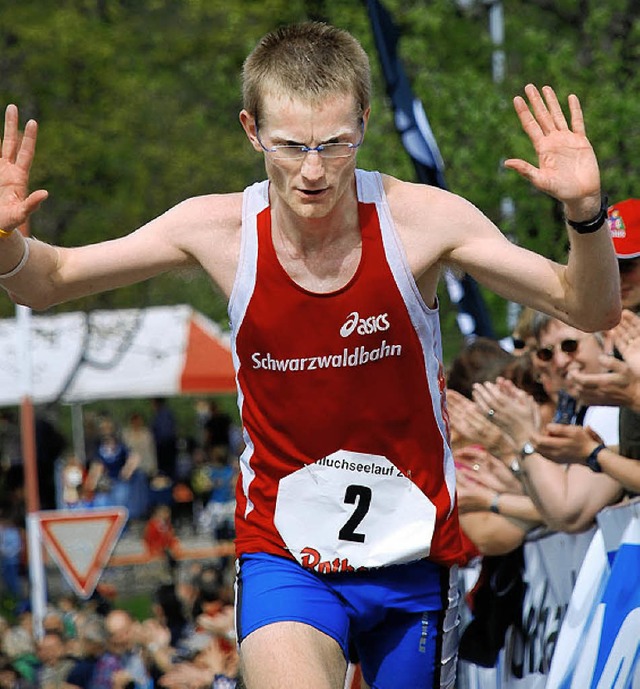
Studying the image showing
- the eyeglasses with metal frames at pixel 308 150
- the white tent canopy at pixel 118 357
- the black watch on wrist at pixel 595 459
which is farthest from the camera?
the white tent canopy at pixel 118 357

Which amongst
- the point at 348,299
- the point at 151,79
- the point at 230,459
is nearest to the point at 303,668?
the point at 348,299

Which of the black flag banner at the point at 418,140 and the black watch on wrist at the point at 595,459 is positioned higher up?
the black flag banner at the point at 418,140

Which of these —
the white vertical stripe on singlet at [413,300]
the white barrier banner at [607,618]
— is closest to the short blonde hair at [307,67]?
the white vertical stripe on singlet at [413,300]

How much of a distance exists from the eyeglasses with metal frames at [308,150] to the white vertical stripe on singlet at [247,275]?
0.27 m

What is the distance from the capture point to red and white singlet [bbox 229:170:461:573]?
14.9ft

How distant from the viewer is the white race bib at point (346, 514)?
4.62m

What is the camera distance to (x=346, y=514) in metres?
4.63

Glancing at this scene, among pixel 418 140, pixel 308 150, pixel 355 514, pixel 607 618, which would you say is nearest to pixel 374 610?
pixel 355 514

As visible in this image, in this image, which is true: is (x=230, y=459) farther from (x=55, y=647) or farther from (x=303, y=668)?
(x=303, y=668)

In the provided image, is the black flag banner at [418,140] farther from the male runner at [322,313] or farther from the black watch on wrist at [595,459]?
the male runner at [322,313]

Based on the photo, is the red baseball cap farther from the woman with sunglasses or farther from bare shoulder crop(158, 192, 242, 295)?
bare shoulder crop(158, 192, 242, 295)

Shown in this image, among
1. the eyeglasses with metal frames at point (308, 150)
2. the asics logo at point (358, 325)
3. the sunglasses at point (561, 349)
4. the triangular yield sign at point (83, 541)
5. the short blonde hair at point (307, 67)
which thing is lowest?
the triangular yield sign at point (83, 541)

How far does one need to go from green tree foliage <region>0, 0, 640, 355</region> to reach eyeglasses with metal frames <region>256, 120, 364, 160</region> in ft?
22.2

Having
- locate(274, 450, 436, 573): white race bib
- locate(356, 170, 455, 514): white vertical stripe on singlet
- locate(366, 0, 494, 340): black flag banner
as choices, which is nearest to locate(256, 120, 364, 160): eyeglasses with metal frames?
locate(356, 170, 455, 514): white vertical stripe on singlet
